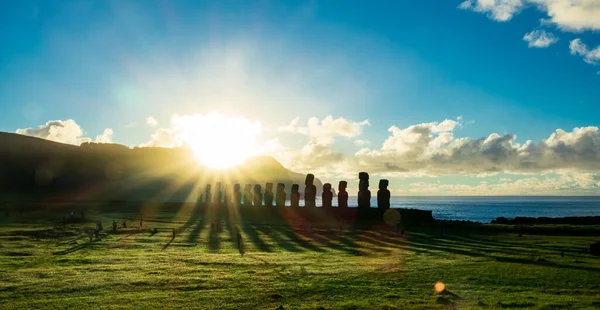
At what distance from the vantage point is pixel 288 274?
75.0 ft

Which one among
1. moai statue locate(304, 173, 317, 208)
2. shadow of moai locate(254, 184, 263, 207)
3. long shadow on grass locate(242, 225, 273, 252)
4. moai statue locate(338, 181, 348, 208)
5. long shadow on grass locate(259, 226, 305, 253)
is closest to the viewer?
long shadow on grass locate(242, 225, 273, 252)

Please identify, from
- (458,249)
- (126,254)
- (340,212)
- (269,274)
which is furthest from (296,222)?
(269,274)

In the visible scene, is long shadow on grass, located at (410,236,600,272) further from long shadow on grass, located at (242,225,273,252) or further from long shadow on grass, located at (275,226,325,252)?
long shadow on grass, located at (242,225,273,252)

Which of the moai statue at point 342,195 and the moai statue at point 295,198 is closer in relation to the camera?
the moai statue at point 342,195

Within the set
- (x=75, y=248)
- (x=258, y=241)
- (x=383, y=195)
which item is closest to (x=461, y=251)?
(x=258, y=241)

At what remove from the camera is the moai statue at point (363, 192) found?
68262mm

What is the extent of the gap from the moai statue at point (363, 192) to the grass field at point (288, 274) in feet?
97.3

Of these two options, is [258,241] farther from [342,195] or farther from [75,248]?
[342,195]

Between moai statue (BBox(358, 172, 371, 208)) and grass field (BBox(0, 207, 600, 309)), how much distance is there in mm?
29651

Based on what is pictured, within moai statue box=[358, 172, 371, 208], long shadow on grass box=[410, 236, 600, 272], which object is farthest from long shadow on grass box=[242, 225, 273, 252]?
moai statue box=[358, 172, 371, 208]

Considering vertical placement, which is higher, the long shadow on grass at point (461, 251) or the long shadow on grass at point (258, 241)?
the long shadow on grass at point (461, 251)

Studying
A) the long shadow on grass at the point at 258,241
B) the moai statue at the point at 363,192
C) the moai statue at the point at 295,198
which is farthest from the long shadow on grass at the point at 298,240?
the moai statue at the point at 295,198

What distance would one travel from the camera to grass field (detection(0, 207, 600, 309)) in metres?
17.5

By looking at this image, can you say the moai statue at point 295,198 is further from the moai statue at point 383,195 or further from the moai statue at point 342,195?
the moai statue at point 383,195
